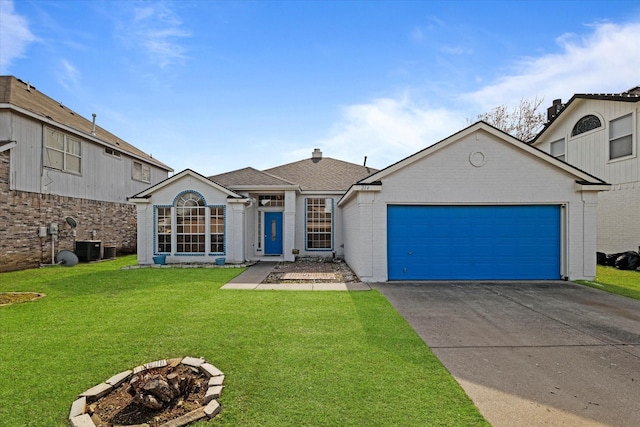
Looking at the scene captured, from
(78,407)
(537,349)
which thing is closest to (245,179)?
(78,407)

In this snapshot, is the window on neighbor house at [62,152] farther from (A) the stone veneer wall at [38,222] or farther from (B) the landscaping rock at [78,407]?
(B) the landscaping rock at [78,407]

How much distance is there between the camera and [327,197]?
1730cm

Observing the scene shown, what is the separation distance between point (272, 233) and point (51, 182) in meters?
9.79

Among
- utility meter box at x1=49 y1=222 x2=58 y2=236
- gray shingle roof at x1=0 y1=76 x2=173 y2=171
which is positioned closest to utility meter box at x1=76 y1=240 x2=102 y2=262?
utility meter box at x1=49 y1=222 x2=58 y2=236

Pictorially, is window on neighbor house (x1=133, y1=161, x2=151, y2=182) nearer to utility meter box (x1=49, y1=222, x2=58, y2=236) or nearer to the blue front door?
utility meter box (x1=49, y1=222, x2=58, y2=236)

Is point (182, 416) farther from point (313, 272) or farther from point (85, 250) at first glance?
point (85, 250)

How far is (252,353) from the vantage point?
4.70 meters

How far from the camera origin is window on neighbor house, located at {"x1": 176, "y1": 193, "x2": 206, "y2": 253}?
46.9 feet

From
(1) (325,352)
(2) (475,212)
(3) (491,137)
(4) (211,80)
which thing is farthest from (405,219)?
(4) (211,80)

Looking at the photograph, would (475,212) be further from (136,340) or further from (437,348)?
(136,340)

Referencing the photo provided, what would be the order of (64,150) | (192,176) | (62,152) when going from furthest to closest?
1. (64,150)
2. (62,152)
3. (192,176)

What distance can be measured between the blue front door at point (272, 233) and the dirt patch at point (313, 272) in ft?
5.38

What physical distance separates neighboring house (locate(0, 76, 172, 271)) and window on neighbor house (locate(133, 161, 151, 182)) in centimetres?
90

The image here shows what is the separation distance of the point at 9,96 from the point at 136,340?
13.8 metres
